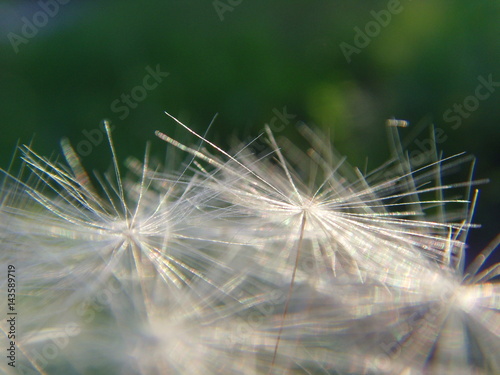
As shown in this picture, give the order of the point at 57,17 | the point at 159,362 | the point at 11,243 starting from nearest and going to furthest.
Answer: the point at 159,362, the point at 11,243, the point at 57,17

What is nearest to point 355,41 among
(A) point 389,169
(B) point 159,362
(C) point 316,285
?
(A) point 389,169

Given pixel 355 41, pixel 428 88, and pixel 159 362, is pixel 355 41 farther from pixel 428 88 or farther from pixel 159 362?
pixel 159 362

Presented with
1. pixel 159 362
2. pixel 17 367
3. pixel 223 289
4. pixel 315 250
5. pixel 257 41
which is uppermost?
pixel 257 41
